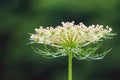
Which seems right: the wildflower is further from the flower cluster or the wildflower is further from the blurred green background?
the blurred green background

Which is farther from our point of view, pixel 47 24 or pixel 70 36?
pixel 47 24

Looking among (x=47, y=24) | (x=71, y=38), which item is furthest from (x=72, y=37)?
(x=47, y=24)

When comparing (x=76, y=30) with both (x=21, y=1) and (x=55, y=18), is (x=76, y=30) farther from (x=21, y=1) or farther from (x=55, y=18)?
(x=21, y=1)

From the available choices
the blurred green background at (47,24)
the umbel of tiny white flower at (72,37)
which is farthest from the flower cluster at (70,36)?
the blurred green background at (47,24)

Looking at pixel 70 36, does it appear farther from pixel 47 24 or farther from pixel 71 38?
pixel 47 24

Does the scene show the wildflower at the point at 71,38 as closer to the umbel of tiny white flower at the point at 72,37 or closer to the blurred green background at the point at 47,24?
the umbel of tiny white flower at the point at 72,37

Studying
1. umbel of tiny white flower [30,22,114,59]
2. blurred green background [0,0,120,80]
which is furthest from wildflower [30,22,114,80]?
blurred green background [0,0,120,80]

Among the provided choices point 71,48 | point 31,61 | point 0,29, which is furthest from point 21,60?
point 71,48
